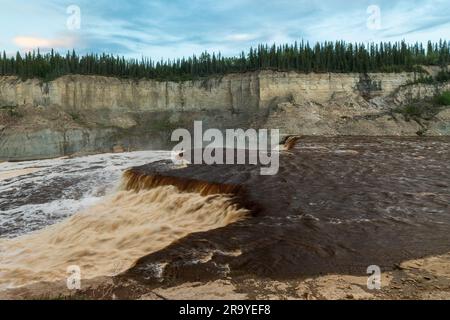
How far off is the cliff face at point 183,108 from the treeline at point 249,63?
3312mm

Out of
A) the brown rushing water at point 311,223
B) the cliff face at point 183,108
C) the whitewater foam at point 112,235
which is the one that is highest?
the cliff face at point 183,108

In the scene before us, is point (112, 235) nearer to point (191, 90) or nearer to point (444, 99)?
point (444, 99)

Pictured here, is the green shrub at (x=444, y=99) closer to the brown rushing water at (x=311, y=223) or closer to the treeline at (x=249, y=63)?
the treeline at (x=249, y=63)

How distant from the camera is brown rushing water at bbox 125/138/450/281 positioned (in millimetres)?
10312

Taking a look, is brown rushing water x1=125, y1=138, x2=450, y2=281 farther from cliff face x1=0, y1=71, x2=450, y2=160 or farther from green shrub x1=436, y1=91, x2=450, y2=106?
green shrub x1=436, y1=91, x2=450, y2=106

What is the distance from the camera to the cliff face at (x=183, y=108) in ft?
213

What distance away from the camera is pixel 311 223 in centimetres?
1372

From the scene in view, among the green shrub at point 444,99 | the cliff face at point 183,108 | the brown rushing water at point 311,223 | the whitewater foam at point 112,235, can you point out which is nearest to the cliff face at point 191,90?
the cliff face at point 183,108

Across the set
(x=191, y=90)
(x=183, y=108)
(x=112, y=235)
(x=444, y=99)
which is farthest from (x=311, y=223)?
(x=191, y=90)

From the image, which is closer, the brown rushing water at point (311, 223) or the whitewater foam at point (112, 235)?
the brown rushing water at point (311, 223)

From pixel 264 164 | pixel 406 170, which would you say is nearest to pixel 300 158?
pixel 264 164

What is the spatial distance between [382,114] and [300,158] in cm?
3971
